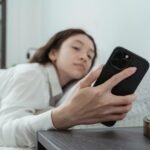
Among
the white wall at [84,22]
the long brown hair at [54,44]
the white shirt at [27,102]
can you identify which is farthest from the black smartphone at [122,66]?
the long brown hair at [54,44]

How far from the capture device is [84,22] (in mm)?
1759

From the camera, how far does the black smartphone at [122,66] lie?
0.72m

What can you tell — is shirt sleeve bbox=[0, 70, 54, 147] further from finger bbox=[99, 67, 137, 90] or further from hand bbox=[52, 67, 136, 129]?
Answer: finger bbox=[99, 67, 137, 90]

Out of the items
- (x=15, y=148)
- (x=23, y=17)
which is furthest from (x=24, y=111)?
(x=23, y=17)

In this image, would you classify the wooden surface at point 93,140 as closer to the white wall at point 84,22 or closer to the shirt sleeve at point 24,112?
the shirt sleeve at point 24,112

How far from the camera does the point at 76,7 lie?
190cm

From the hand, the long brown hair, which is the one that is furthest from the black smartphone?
the long brown hair

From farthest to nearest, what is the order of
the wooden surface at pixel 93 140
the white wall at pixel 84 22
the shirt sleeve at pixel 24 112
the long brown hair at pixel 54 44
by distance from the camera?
the long brown hair at pixel 54 44, the white wall at pixel 84 22, the shirt sleeve at pixel 24 112, the wooden surface at pixel 93 140

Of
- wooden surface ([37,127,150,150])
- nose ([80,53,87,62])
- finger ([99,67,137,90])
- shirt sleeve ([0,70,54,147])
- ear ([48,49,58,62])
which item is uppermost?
finger ([99,67,137,90])

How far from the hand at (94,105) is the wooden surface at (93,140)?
32mm

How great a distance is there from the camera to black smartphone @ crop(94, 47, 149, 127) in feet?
2.35

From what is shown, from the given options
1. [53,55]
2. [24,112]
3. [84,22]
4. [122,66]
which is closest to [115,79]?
[122,66]

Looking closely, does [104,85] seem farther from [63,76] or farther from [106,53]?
[106,53]

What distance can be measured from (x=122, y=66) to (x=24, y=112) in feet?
1.24
